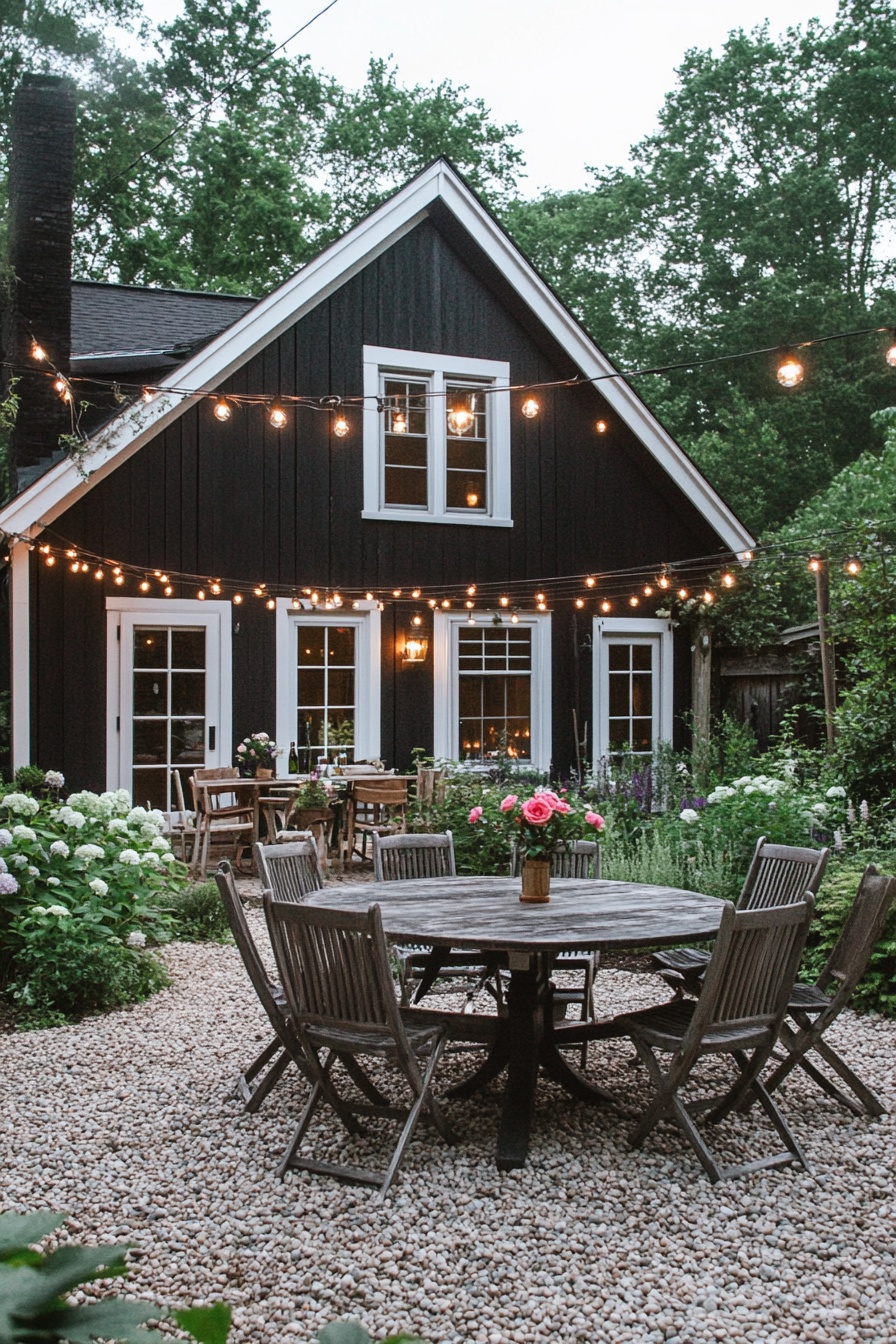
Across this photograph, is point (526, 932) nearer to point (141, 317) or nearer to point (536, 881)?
point (536, 881)

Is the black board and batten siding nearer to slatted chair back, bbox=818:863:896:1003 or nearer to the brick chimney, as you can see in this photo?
the brick chimney

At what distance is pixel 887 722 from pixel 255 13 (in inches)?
827

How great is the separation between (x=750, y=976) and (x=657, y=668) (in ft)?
28.7

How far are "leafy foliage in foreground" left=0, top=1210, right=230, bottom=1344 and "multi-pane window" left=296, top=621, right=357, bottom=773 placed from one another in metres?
10.1

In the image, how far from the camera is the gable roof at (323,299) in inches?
378

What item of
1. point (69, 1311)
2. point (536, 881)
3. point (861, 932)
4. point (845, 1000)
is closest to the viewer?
point (69, 1311)

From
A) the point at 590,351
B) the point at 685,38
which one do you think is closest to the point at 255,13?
the point at 685,38

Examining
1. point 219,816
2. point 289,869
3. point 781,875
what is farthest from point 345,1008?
point 219,816

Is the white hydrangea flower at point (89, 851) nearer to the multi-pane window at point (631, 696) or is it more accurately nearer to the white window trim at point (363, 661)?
the white window trim at point (363, 661)

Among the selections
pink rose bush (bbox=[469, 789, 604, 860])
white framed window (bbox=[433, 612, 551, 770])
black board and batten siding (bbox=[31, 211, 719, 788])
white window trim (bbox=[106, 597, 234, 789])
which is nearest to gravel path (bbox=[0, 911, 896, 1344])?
pink rose bush (bbox=[469, 789, 604, 860])

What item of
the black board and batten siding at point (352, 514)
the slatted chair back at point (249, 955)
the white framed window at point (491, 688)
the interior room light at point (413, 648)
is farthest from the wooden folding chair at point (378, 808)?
the slatted chair back at point (249, 955)

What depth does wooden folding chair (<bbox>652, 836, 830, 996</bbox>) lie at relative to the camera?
5035mm

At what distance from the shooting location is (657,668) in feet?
41.2

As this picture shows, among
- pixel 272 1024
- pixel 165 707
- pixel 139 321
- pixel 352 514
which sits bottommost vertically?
pixel 272 1024
